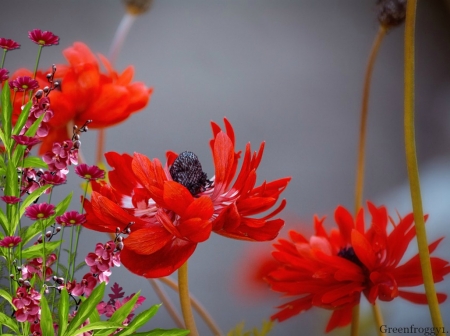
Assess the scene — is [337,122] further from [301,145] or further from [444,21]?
[444,21]

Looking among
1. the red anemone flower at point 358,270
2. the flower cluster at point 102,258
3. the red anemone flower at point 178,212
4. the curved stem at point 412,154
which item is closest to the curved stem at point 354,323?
the red anemone flower at point 358,270

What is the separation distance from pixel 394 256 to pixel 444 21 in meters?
0.42

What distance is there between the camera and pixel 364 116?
89 centimetres

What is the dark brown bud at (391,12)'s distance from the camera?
83 centimetres

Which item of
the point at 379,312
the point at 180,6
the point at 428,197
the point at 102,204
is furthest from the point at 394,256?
the point at 180,6

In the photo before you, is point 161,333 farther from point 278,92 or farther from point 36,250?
point 278,92

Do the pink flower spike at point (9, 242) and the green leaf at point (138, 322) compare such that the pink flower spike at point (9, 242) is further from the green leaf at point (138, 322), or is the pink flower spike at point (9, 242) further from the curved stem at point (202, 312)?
the curved stem at point (202, 312)

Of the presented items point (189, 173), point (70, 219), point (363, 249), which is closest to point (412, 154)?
point (363, 249)

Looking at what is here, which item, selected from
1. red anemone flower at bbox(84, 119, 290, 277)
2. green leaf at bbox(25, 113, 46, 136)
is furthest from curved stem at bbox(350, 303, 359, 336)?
green leaf at bbox(25, 113, 46, 136)

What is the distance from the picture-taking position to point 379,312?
0.77 meters

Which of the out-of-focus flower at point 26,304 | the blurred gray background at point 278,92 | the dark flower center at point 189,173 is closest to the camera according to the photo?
the out-of-focus flower at point 26,304

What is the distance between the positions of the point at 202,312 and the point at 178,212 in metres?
0.26

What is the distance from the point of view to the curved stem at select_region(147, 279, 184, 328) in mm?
757

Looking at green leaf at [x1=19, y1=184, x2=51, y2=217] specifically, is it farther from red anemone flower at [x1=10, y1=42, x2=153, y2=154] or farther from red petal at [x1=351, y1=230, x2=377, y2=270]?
red petal at [x1=351, y1=230, x2=377, y2=270]
